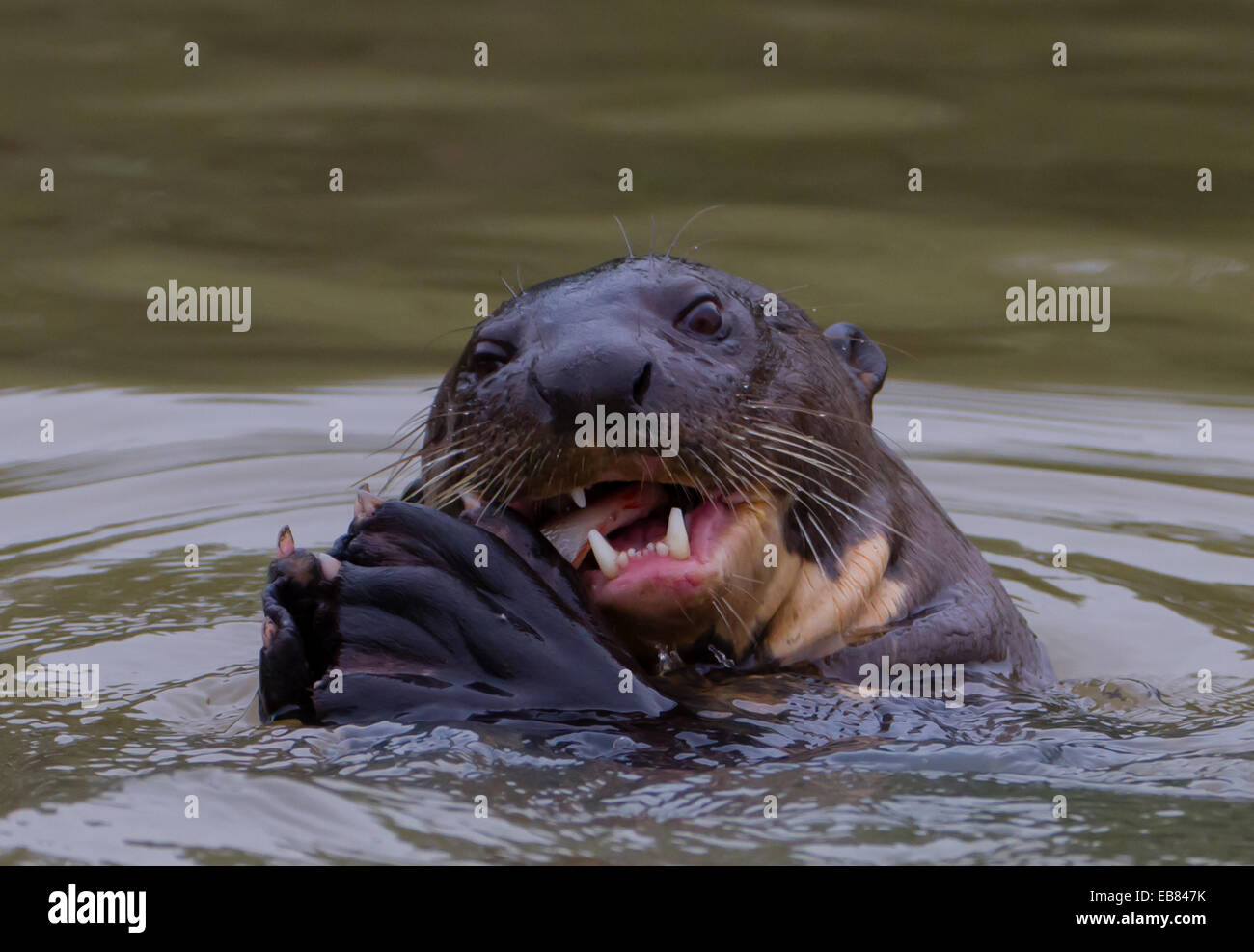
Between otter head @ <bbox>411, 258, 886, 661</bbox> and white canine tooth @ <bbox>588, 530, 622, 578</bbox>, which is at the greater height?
otter head @ <bbox>411, 258, 886, 661</bbox>

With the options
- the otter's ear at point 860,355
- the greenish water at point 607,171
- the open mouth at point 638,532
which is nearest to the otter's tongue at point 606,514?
the open mouth at point 638,532

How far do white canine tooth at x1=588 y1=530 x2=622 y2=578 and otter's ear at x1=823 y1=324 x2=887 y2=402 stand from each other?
1350mm

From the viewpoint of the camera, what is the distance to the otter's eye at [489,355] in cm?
497

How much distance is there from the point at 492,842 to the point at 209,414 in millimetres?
5950

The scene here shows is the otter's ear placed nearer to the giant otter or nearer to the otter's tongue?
the giant otter

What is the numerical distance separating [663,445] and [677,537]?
0.76ft

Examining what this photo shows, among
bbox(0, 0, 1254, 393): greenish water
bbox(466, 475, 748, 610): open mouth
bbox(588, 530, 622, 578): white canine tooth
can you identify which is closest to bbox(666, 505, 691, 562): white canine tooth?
bbox(466, 475, 748, 610): open mouth

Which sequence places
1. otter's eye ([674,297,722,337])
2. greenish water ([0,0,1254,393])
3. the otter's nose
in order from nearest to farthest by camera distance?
the otter's nose, otter's eye ([674,297,722,337]), greenish water ([0,0,1254,393])

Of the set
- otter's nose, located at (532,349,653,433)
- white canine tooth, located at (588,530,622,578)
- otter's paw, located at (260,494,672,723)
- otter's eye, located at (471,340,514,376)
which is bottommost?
otter's paw, located at (260,494,672,723)

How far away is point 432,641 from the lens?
464 centimetres

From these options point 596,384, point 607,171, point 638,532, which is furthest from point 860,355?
point 607,171

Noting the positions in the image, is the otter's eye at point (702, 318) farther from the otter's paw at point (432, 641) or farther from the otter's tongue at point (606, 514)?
the otter's paw at point (432, 641)

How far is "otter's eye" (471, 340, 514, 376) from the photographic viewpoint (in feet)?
16.3

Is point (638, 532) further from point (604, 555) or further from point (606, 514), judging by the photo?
point (604, 555)
